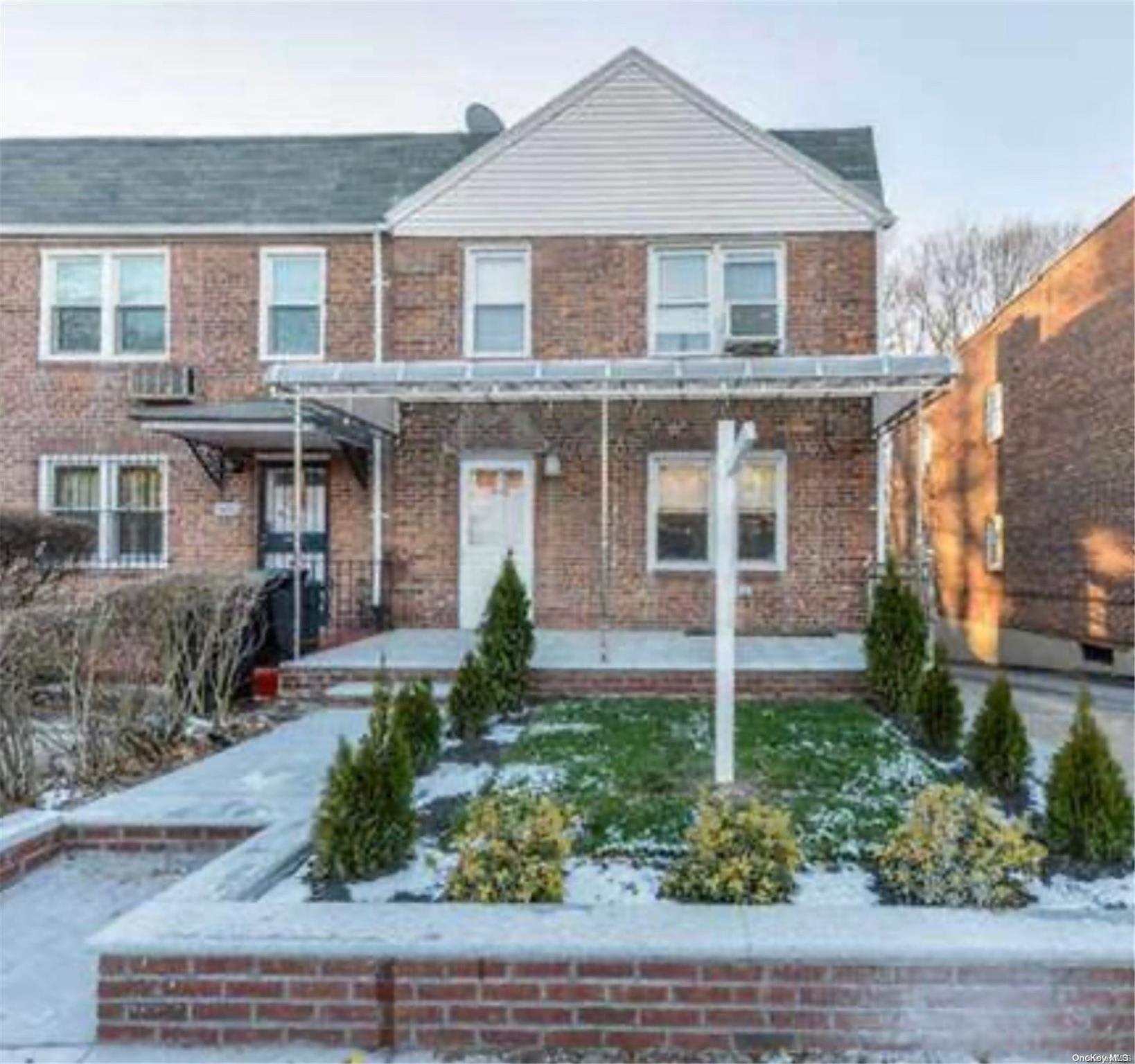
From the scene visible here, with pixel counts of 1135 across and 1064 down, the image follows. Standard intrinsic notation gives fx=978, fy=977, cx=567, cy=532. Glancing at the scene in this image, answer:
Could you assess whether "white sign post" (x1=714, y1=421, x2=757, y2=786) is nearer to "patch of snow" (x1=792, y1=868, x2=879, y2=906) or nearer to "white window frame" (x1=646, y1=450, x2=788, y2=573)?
"patch of snow" (x1=792, y1=868, x2=879, y2=906)

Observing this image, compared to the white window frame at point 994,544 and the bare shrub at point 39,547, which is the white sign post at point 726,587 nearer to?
the bare shrub at point 39,547

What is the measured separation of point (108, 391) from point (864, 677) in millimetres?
10622

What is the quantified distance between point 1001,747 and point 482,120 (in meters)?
12.8

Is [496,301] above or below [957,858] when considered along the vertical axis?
above

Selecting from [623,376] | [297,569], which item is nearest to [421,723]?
[297,569]

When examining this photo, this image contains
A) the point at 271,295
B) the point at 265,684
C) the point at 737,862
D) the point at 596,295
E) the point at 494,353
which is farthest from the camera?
the point at 271,295

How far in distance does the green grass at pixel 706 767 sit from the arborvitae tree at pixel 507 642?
363mm

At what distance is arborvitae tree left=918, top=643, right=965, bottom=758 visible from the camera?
22.2 feet

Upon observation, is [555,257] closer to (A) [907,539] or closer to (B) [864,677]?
(B) [864,677]

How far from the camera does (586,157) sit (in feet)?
43.2

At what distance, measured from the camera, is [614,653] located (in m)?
10.6

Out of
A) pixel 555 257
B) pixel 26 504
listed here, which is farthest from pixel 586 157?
pixel 26 504

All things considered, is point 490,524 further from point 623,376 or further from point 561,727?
point 561,727

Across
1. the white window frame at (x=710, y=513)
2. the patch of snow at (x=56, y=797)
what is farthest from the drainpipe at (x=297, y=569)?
the white window frame at (x=710, y=513)
